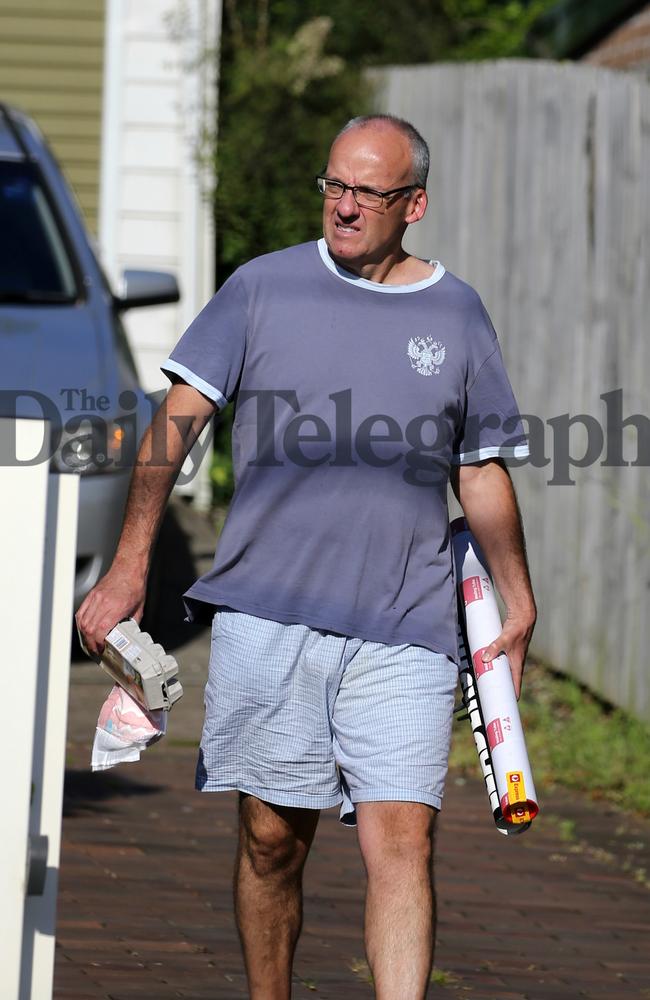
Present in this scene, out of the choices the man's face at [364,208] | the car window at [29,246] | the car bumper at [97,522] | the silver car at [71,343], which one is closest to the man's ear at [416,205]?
the man's face at [364,208]

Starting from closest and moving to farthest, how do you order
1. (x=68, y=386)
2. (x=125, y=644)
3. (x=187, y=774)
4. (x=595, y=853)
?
(x=125, y=644), (x=595, y=853), (x=187, y=774), (x=68, y=386)

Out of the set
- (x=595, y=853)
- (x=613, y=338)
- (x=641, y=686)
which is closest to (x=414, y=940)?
(x=595, y=853)

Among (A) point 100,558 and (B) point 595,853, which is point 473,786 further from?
(A) point 100,558

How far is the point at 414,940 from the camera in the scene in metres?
3.40

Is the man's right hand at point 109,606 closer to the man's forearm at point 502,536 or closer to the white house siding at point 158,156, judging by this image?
the man's forearm at point 502,536

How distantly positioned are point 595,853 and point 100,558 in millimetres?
2410

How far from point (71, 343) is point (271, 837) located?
11.6ft

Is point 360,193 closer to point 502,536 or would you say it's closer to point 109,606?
point 502,536

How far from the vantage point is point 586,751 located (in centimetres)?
630

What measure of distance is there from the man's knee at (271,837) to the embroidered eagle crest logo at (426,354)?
97 cm

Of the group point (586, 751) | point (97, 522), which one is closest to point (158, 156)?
point (97, 522)

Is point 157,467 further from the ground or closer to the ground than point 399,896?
further from the ground

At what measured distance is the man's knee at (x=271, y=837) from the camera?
359cm

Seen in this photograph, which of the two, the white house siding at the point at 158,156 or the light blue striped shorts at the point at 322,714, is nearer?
the light blue striped shorts at the point at 322,714
